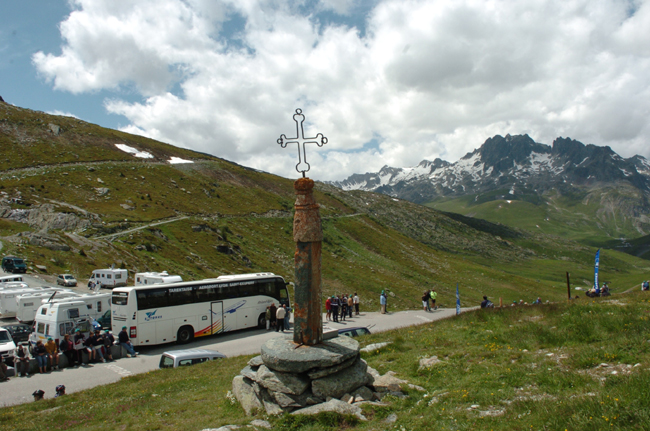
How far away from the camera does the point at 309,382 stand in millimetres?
10266

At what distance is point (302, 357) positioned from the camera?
33.4 feet

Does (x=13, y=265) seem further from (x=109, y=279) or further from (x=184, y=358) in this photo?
(x=184, y=358)

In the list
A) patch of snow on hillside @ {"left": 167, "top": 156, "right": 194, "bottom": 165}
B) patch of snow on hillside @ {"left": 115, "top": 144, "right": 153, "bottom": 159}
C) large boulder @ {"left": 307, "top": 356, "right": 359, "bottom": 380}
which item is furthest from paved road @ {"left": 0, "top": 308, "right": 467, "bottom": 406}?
patch of snow on hillside @ {"left": 115, "top": 144, "right": 153, "bottom": 159}

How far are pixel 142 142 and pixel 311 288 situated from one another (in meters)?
131

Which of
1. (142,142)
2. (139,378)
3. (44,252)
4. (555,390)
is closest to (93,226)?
(44,252)

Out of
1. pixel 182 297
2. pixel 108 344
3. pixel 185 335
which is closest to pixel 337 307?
pixel 185 335

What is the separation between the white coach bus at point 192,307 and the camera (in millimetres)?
23312

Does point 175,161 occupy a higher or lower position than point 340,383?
higher

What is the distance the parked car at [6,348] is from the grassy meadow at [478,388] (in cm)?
798

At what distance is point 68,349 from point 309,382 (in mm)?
16344

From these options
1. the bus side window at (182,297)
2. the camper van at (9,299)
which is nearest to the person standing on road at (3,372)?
the bus side window at (182,297)

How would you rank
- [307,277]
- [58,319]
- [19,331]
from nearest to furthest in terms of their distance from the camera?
[307,277] < [58,319] < [19,331]

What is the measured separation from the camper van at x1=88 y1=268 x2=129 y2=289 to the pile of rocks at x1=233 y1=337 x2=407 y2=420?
32.4 meters

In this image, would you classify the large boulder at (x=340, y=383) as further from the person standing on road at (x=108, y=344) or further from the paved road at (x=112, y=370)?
the person standing on road at (x=108, y=344)
